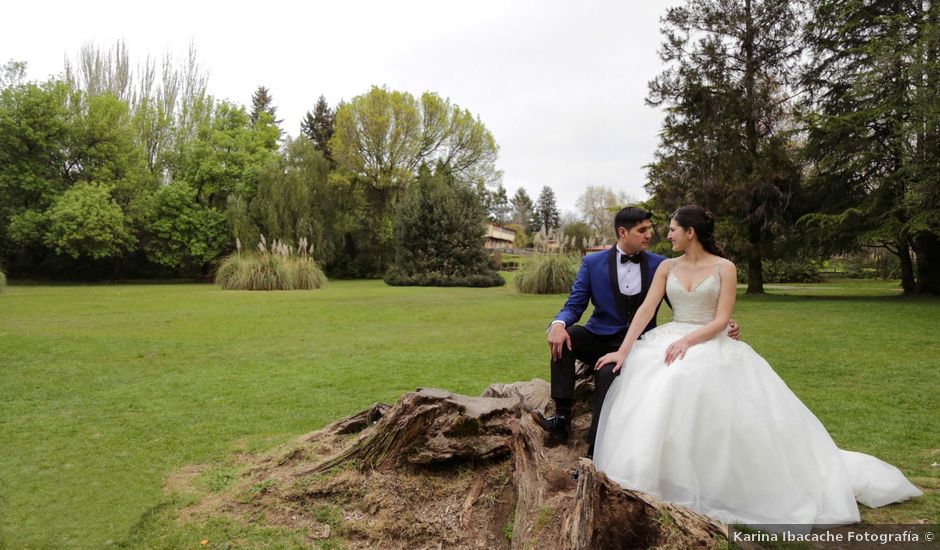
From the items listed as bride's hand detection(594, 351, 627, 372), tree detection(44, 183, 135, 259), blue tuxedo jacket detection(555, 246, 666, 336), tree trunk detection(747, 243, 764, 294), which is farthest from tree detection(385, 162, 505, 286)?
bride's hand detection(594, 351, 627, 372)

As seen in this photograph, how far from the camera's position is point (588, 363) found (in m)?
4.08

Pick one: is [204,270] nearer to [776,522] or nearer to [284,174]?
[284,174]

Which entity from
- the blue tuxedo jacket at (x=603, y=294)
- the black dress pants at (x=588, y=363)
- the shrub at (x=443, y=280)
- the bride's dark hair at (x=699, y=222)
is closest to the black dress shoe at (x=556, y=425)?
the black dress pants at (x=588, y=363)

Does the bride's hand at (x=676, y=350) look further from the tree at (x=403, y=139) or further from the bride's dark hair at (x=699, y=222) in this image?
the tree at (x=403, y=139)

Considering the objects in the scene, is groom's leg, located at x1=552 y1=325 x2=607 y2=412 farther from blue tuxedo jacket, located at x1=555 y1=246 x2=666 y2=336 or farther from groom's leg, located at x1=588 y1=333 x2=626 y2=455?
groom's leg, located at x1=588 y1=333 x2=626 y2=455

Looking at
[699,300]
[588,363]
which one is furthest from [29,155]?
[699,300]

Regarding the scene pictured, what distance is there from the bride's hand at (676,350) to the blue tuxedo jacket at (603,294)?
489mm

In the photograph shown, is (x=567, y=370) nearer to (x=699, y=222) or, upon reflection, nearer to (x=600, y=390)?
(x=600, y=390)

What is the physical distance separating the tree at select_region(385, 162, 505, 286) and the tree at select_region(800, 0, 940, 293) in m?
15.4

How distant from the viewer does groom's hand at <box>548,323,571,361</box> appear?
12.0 feet

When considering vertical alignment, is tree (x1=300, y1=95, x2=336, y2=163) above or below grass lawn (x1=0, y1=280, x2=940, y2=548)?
above

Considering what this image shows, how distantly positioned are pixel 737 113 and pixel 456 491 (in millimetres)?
21175

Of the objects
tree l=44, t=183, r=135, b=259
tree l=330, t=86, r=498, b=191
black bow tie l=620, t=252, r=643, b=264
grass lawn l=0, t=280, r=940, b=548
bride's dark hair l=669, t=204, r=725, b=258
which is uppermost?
tree l=330, t=86, r=498, b=191

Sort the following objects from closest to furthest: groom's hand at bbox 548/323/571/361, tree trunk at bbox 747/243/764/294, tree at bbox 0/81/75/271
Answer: groom's hand at bbox 548/323/571/361 → tree trunk at bbox 747/243/764/294 → tree at bbox 0/81/75/271
